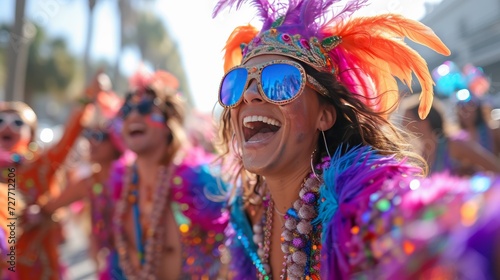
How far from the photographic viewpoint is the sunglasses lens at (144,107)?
3.96 m

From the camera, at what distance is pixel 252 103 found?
2.19m

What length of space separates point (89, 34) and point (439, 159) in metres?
11.1

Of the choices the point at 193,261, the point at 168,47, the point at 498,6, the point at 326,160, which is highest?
the point at 168,47

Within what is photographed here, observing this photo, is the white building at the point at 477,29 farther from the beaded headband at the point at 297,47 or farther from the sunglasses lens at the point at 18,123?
the sunglasses lens at the point at 18,123

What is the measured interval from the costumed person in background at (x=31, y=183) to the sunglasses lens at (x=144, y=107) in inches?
47.6

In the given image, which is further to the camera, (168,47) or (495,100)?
(168,47)

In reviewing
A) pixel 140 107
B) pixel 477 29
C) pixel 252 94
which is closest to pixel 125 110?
pixel 140 107

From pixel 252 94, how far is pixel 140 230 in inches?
79.0

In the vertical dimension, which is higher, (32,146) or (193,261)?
(32,146)

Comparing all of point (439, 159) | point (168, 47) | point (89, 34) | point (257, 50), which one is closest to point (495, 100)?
point (439, 159)

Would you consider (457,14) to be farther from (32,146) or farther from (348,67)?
(32,146)

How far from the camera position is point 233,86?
7.38 ft

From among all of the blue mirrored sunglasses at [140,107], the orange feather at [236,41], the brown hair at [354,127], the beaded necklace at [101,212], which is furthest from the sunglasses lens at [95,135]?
the brown hair at [354,127]

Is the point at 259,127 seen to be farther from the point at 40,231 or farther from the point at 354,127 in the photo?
the point at 40,231
